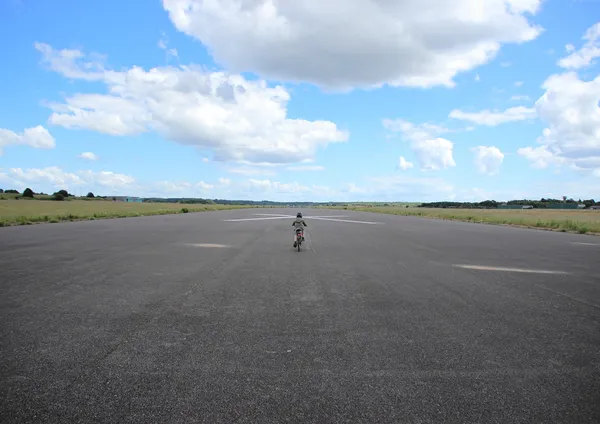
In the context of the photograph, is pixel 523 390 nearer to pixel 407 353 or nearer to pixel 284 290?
pixel 407 353

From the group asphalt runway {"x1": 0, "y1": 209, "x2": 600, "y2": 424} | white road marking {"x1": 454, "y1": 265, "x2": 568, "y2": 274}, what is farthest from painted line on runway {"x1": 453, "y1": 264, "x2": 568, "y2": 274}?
asphalt runway {"x1": 0, "y1": 209, "x2": 600, "y2": 424}

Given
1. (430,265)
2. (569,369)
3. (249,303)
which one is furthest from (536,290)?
(249,303)

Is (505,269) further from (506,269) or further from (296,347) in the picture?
(296,347)

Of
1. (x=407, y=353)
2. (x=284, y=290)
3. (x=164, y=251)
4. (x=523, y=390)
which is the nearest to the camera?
(x=523, y=390)

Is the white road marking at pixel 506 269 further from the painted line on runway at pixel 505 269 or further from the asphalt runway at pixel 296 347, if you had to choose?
the asphalt runway at pixel 296 347

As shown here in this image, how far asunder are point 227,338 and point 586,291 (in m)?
7.51

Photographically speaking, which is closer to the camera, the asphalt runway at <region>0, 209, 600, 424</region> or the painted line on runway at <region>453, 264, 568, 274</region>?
the asphalt runway at <region>0, 209, 600, 424</region>

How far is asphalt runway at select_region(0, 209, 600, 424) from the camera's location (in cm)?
315

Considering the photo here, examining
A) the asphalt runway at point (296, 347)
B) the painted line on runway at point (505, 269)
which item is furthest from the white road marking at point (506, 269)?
the asphalt runway at point (296, 347)

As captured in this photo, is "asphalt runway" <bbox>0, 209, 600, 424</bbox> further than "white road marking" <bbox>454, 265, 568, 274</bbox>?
No

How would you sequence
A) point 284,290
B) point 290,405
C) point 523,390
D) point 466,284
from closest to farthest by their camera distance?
point 290,405
point 523,390
point 284,290
point 466,284

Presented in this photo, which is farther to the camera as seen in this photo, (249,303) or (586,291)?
(586,291)

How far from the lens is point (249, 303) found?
6453mm

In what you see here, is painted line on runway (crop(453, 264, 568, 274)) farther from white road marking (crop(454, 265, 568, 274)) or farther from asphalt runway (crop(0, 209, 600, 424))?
asphalt runway (crop(0, 209, 600, 424))
